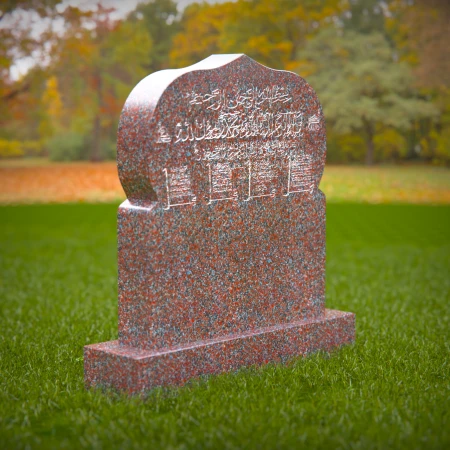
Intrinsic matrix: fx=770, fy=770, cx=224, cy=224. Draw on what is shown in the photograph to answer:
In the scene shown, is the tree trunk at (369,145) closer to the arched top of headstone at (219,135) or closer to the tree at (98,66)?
the tree at (98,66)

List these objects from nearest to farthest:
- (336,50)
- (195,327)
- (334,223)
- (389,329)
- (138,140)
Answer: (138,140), (195,327), (389,329), (334,223), (336,50)

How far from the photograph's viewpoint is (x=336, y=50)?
28500mm

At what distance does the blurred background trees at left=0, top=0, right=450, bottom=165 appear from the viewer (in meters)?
27.1

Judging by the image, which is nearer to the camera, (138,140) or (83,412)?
(83,412)

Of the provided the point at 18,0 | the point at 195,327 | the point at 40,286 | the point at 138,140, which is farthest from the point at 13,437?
the point at 18,0

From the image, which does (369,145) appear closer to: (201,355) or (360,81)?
(360,81)

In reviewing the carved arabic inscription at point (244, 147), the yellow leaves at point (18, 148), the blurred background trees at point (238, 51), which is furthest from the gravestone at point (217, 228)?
the yellow leaves at point (18, 148)

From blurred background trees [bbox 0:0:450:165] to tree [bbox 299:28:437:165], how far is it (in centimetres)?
4

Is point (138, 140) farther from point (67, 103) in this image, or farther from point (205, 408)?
point (67, 103)

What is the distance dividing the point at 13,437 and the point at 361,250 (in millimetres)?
10259

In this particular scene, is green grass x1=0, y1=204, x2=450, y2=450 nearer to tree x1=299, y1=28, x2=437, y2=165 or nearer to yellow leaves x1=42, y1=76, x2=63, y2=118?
yellow leaves x1=42, y1=76, x2=63, y2=118

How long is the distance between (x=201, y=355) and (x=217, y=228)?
1.05 metres

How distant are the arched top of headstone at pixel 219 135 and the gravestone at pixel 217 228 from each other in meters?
0.01

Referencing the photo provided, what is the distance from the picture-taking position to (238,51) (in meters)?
27.5
